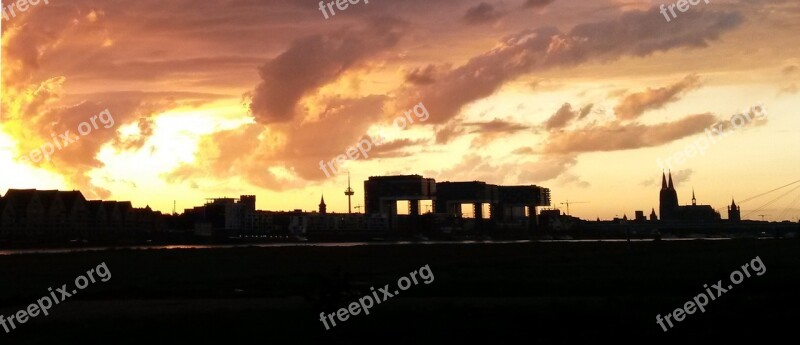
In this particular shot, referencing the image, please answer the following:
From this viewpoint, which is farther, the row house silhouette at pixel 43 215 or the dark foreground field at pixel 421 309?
the row house silhouette at pixel 43 215

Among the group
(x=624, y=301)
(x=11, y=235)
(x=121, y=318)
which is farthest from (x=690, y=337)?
(x=11, y=235)

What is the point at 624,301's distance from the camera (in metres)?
43.7

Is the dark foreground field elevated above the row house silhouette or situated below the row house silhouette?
below

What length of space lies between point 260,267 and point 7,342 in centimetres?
4752

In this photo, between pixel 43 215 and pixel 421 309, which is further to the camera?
pixel 43 215

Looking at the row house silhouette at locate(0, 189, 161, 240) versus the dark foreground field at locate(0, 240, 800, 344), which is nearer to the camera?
the dark foreground field at locate(0, 240, 800, 344)

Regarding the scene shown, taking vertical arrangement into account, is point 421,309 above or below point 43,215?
below

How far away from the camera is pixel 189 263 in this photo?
89.4 m

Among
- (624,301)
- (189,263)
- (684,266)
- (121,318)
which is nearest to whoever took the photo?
(121,318)

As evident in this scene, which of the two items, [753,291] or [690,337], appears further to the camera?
[753,291]

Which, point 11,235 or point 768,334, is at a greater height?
point 11,235

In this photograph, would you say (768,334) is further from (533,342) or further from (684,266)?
(684,266)

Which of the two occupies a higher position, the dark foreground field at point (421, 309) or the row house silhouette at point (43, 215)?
the row house silhouette at point (43, 215)

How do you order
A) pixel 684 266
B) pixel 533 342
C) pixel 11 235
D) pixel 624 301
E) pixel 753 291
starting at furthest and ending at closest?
pixel 11 235 → pixel 684 266 → pixel 753 291 → pixel 624 301 → pixel 533 342
